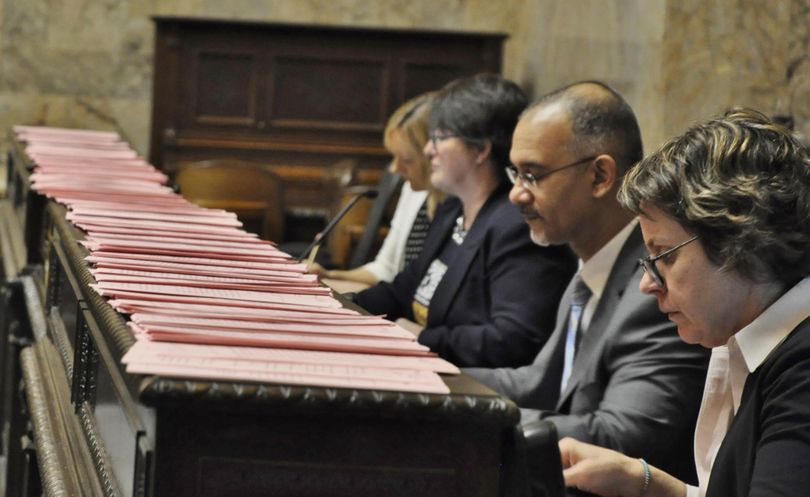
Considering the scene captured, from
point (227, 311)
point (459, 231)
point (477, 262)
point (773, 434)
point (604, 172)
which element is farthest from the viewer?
point (459, 231)

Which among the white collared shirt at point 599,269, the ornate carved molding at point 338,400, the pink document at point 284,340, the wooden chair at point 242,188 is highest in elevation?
the ornate carved molding at point 338,400

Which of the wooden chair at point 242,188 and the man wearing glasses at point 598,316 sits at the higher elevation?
the man wearing glasses at point 598,316

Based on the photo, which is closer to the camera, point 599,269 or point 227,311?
point 227,311

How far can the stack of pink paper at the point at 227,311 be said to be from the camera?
5.04ft

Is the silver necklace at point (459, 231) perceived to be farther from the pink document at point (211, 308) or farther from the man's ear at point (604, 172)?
the pink document at point (211, 308)

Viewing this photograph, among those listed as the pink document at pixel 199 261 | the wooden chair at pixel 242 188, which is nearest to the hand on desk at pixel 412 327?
the pink document at pixel 199 261

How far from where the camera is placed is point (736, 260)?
192 centimetres

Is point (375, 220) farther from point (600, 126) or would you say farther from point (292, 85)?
point (292, 85)

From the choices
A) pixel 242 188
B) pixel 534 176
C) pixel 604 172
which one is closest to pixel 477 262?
pixel 534 176

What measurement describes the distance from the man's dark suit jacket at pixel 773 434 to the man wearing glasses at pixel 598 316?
0.75 m

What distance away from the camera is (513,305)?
357 cm

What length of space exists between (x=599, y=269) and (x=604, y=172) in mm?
290

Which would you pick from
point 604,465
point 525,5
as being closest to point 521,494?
point 604,465

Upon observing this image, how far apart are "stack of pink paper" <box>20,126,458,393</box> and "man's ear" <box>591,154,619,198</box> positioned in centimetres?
A: 84
